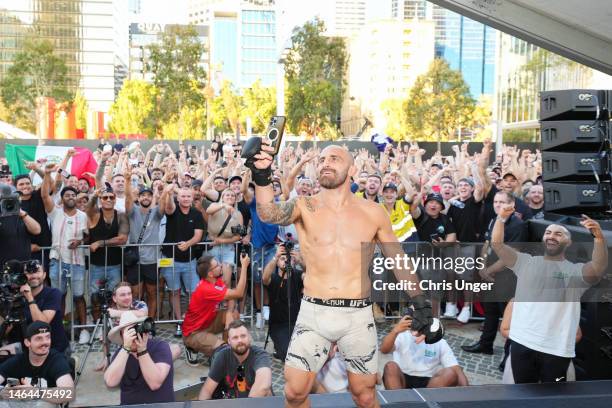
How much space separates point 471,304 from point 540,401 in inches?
125

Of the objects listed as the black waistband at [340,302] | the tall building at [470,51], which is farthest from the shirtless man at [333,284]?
the tall building at [470,51]

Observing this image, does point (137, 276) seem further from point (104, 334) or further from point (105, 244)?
point (104, 334)

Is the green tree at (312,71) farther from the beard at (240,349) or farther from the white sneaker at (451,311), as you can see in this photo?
the beard at (240,349)

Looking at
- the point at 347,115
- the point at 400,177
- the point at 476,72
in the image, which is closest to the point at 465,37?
the point at 476,72

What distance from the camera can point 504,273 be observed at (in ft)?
20.7

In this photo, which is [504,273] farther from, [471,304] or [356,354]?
[356,354]

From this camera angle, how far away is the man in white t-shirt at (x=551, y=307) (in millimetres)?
4469

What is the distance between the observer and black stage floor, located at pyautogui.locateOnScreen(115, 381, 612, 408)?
13.6 feet

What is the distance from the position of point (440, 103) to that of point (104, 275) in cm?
3866

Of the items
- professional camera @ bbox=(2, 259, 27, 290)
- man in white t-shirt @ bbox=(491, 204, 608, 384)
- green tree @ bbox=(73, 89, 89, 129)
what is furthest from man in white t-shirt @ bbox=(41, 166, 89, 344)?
green tree @ bbox=(73, 89, 89, 129)

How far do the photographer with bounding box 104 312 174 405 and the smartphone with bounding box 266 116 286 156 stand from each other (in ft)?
6.05

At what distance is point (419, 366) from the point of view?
481cm

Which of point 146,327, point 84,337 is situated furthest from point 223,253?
point 146,327

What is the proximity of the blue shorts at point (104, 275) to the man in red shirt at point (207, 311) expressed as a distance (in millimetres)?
1447
